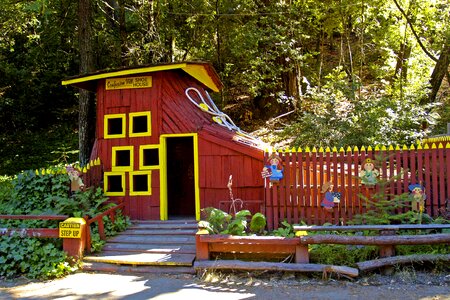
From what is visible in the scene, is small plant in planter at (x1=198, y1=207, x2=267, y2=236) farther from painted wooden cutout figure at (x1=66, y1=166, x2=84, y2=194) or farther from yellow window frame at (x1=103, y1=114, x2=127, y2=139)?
yellow window frame at (x1=103, y1=114, x2=127, y2=139)

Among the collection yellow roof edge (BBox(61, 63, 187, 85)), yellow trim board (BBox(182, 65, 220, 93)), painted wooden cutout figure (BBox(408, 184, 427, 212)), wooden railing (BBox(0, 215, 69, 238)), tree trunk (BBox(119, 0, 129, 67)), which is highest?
tree trunk (BBox(119, 0, 129, 67))

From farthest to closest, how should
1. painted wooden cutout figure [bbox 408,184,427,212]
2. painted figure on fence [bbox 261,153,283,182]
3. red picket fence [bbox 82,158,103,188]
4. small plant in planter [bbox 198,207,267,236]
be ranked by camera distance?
red picket fence [bbox 82,158,103,188]
painted figure on fence [bbox 261,153,283,182]
painted wooden cutout figure [bbox 408,184,427,212]
small plant in planter [bbox 198,207,267,236]

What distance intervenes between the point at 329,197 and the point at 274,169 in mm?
1247

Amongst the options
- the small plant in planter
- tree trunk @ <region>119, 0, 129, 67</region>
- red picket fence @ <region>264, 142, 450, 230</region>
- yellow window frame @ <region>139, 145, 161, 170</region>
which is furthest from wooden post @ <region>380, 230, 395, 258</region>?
tree trunk @ <region>119, 0, 129, 67</region>

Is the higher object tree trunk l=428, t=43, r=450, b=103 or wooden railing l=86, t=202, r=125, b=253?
tree trunk l=428, t=43, r=450, b=103

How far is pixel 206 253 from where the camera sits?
6.98 meters

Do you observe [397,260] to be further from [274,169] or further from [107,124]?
[107,124]

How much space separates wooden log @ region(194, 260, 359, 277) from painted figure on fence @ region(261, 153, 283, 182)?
1950mm

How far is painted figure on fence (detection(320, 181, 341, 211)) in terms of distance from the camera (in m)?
7.83

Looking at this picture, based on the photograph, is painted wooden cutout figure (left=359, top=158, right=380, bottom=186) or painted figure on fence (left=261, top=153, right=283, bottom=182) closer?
painted wooden cutout figure (left=359, top=158, right=380, bottom=186)

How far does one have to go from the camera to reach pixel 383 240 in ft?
21.2

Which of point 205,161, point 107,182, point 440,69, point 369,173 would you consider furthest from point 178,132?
point 440,69

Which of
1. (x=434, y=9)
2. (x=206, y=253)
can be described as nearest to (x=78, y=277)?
(x=206, y=253)

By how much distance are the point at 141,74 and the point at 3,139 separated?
15751 millimetres
